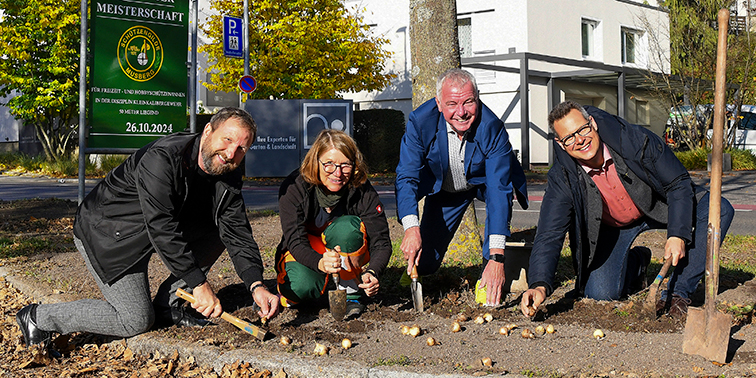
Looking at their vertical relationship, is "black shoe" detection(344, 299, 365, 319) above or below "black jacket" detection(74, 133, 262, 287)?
below

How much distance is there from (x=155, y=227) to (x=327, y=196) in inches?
44.3

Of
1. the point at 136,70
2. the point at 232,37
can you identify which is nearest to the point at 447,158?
the point at 136,70

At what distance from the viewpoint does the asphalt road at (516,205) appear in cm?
938

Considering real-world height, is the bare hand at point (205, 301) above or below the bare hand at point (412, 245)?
below

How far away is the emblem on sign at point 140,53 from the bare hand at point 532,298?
5852 millimetres

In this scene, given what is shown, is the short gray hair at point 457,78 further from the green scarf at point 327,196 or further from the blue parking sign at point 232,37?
the blue parking sign at point 232,37

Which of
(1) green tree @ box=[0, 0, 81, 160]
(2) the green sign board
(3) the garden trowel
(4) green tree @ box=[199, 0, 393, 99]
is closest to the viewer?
(3) the garden trowel

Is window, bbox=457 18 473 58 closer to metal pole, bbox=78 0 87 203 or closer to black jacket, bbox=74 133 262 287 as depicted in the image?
metal pole, bbox=78 0 87 203

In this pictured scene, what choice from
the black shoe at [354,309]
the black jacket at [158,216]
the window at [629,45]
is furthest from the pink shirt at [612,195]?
the window at [629,45]

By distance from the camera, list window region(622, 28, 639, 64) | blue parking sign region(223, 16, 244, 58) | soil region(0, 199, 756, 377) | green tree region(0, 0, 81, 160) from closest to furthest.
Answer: soil region(0, 199, 756, 377) → blue parking sign region(223, 16, 244, 58) → green tree region(0, 0, 81, 160) → window region(622, 28, 639, 64)

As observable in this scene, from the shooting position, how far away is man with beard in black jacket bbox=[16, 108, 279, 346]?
3457 mm

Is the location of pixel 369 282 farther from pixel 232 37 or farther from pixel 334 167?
pixel 232 37

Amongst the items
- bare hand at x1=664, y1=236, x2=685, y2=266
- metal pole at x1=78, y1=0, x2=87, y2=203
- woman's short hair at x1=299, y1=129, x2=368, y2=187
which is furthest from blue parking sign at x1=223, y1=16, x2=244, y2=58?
bare hand at x1=664, y1=236, x2=685, y2=266

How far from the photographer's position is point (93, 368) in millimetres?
3482
